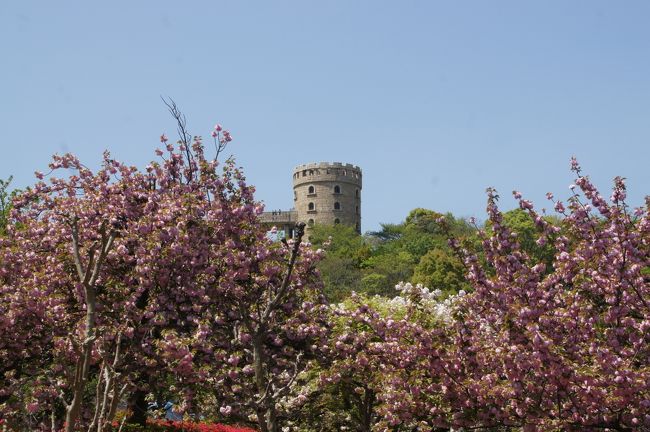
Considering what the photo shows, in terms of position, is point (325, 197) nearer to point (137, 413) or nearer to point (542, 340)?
point (137, 413)

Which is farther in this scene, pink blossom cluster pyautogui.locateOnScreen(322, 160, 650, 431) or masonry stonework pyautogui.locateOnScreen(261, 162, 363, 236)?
masonry stonework pyautogui.locateOnScreen(261, 162, 363, 236)

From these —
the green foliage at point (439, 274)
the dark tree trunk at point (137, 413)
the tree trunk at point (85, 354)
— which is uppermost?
the green foliage at point (439, 274)

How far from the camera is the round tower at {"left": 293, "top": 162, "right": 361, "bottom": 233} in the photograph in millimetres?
112938

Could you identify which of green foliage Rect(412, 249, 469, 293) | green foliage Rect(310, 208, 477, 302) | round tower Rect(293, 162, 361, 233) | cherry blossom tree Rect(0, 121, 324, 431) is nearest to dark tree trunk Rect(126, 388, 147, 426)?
cherry blossom tree Rect(0, 121, 324, 431)

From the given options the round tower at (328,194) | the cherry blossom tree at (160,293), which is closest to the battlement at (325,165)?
the round tower at (328,194)

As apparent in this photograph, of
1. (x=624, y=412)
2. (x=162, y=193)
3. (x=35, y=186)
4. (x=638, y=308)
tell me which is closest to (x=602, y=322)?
(x=638, y=308)

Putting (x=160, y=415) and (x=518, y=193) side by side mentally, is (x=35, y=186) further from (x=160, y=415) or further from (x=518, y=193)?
(x=518, y=193)

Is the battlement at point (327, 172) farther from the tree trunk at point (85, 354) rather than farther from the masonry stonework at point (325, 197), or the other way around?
the tree trunk at point (85, 354)

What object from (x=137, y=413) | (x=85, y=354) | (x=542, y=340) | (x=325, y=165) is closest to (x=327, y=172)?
(x=325, y=165)

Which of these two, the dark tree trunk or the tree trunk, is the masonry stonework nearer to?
the dark tree trunk

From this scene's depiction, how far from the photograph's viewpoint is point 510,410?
38.1 feet

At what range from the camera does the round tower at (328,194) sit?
11294 cm

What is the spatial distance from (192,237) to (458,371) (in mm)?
6299

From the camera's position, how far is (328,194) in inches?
4451
